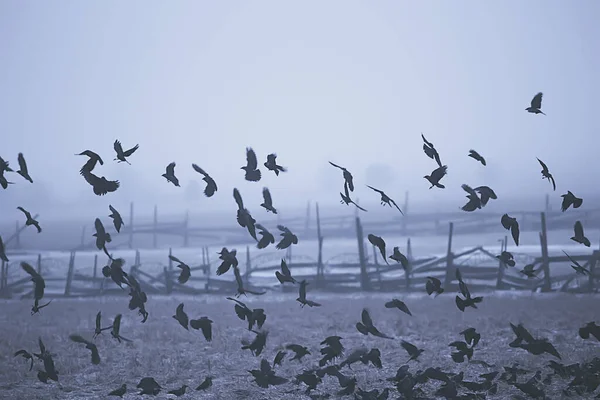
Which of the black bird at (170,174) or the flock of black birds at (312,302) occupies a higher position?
the black bird at (170,174)

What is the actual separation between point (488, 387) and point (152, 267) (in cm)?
2778

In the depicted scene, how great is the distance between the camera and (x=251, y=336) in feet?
43.6

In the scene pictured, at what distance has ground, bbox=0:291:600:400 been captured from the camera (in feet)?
29.4

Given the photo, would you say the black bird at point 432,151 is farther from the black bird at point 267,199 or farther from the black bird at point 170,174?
the black bird at point 170,174

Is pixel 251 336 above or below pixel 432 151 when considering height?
below

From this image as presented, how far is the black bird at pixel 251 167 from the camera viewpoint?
7129 mm

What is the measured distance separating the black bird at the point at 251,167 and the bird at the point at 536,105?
132 inches

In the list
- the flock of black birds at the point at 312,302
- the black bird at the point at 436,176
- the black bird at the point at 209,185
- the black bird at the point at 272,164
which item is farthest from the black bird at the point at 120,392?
the black bird at the point at 436,176

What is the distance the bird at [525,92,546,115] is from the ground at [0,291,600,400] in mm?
3567

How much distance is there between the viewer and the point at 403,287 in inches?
868

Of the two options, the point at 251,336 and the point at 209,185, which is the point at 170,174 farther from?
the point at 251,336

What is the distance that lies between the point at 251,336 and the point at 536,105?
820 centimetres

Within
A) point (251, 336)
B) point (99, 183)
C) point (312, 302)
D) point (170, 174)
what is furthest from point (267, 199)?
point (251, 336)

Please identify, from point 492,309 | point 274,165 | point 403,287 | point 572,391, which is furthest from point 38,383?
point 403,287
